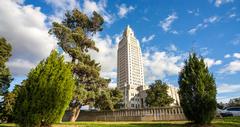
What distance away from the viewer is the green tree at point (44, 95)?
9.46 meters

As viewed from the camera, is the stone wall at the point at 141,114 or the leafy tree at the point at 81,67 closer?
the stone wall at the point at 141,114

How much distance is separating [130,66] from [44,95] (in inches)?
6208

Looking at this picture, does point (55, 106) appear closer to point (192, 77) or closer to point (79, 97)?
point (192, 77)

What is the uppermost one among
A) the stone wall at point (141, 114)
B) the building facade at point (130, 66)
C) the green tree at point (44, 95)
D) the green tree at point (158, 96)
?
the building facade at point (130, 66)

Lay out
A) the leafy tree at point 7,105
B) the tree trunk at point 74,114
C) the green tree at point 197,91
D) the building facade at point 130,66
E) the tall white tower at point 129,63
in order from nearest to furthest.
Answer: the green tree at point 197,91
the leafy tree at point 7,105
the tree trunk at point 74,114
the building facade at point 130,66
the tall white tower at point 129,63

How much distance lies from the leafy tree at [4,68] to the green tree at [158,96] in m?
44.9

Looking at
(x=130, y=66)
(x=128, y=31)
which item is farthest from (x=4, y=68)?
(x=128, y=31)

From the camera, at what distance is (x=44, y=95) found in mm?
9750

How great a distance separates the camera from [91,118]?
23.1 meters

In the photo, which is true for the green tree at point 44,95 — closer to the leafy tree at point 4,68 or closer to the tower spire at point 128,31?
the leafy tree at point 4,68

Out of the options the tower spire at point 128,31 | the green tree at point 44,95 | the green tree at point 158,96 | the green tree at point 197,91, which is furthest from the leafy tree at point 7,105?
the tower spire at point 128,31

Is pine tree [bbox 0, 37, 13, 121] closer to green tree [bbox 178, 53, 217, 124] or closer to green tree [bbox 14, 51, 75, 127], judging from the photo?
green tree [bbox 14, 51, 75, 127]

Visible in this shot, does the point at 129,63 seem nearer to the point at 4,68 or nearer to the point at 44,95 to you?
the point at 4,68

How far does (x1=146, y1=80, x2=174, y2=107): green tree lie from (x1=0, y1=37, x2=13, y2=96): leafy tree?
147 ft
